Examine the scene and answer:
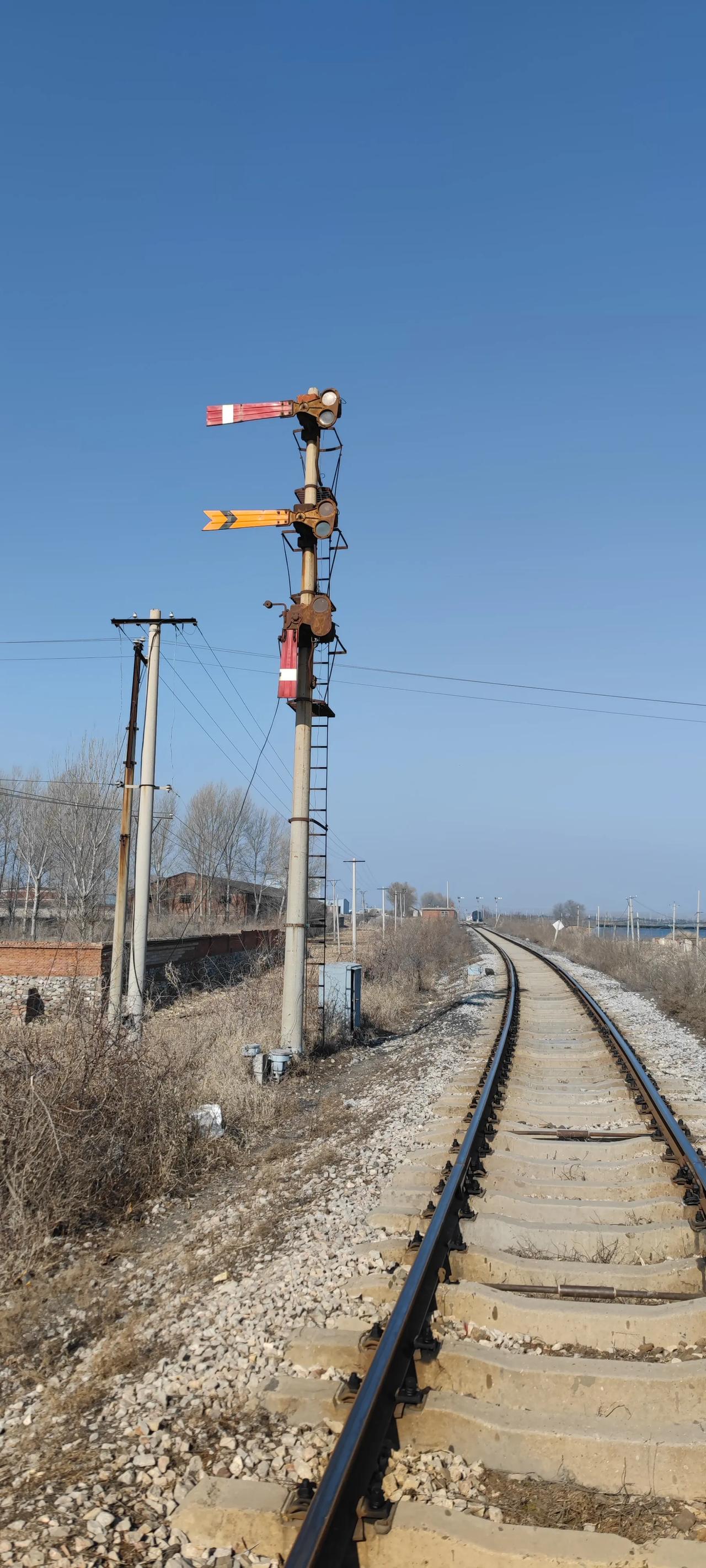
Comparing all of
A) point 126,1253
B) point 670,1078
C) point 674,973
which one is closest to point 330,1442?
point 126,1253

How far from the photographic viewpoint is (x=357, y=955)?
31.0 metres

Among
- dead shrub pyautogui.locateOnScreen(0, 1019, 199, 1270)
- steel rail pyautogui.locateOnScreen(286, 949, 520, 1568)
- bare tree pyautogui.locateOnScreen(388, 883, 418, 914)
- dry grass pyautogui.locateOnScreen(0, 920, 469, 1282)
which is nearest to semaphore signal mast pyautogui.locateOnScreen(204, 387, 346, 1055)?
dry grass pyautogui.locateOnScreen(0, 920, 469, 1282)

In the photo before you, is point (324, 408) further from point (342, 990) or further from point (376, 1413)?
point (376, 1413)

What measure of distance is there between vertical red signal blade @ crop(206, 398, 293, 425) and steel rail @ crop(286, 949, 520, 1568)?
10.3m

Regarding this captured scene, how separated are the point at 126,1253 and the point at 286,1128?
3.02m

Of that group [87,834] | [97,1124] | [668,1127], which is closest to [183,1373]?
[97,1124]

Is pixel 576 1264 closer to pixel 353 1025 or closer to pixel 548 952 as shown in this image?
pixel 353 1025

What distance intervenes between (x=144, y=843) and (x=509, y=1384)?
14324 mm

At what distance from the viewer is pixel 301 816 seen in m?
12.2

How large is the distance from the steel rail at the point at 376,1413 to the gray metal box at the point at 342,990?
822 centimetres

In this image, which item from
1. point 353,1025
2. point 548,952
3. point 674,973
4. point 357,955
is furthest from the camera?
point 548,952

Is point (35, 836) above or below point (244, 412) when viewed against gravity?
below

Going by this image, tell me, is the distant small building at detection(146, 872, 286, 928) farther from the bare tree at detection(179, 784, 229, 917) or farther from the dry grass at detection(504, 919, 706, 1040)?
the dry grass at detection(504, 919, 706, 1040)

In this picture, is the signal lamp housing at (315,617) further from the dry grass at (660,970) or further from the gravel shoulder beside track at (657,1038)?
the dry grass at (660,970)
